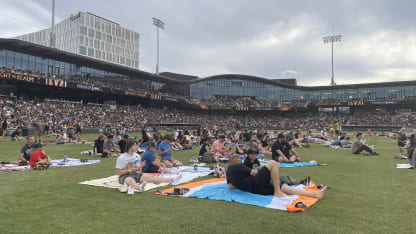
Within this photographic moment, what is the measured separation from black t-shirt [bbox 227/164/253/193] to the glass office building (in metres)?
105

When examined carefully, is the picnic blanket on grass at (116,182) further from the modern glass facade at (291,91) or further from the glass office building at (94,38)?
the glass office building at (94,38)

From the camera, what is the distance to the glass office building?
9744cm

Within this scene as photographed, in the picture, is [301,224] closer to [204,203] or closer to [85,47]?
[204,203]

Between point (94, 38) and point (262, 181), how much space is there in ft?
359

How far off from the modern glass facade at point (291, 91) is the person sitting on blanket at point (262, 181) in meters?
72.3

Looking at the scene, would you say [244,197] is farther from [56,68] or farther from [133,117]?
[56,68]

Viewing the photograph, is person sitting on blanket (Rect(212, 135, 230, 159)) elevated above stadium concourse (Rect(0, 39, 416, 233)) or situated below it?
above

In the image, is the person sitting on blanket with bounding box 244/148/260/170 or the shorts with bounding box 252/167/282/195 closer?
the shorts with bounding box 252/167/282/195

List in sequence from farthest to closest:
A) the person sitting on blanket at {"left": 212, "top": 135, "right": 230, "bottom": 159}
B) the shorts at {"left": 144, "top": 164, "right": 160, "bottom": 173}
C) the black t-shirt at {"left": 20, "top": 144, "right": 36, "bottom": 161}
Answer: the person sitting on blanket at {"left": 212, "top": 135, "right": 230, "bottom": 159}, the black t-shirt at {"left": 20, "top": 144, "right": 36, "bottom": 161}, the shorts at {"left": 144, "top": 164, "right": 160, "bottom": 173}

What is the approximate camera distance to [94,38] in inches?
3991

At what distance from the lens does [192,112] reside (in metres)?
73.9

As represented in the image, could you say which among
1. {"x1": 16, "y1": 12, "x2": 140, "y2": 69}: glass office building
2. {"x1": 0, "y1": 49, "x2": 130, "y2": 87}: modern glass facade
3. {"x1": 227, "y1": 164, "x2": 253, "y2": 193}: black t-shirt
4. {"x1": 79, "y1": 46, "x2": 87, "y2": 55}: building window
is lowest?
{"x1": 227, "y1": 164, "x2": 253, "y2": 193}: black t-shirt

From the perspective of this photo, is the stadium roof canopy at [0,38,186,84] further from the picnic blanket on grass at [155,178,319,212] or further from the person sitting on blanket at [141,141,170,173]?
the picnic blanket on grass at [155,178,319,212]

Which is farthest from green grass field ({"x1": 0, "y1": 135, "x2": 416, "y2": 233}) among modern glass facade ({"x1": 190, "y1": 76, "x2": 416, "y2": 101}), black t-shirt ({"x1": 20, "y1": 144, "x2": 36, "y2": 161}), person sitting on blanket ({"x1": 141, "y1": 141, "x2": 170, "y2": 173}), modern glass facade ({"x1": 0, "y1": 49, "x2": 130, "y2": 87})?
modern glass facade ({"x1": 190, "y1": 76, "x2": 416, "y2": 101})
